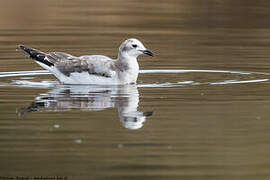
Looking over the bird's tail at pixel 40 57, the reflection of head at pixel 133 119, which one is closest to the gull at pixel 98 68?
the bird's tail at pixel 40 57

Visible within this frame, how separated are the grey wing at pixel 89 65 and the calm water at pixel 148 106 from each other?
314 millimetres

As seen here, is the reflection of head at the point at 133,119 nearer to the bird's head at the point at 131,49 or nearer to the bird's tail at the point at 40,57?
the bird's head at the point at 131,49

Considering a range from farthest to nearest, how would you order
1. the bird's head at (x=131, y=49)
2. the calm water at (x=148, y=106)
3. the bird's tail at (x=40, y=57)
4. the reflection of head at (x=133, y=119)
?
the bird's tail at (x=40, y=57) < the bird's head at (x=131, y=49) < the reflection of head at (x=133, y=119) < the calm water at (x=148, y=106)

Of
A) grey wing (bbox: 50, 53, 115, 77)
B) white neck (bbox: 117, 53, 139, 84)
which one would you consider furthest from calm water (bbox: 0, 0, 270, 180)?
grey wing (bbox: 50, 53, 115, 77)

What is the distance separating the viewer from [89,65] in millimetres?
16141

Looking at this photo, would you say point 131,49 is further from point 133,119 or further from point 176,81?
point 133,119

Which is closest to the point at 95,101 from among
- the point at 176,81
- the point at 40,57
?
the point at 176,81

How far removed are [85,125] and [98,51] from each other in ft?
25.3

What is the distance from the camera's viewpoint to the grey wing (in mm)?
16062

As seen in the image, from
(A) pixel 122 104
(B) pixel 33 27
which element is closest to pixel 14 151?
(A) pixel 122 104

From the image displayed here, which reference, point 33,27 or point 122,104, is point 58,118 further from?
point 33,27

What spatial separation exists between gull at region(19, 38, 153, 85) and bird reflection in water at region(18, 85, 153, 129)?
0.19m

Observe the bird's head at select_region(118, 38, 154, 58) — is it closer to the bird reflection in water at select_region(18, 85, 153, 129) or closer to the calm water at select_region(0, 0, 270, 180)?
the calm water at select_region(0, 0, 270, 180)

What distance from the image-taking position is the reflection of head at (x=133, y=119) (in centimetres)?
1239
